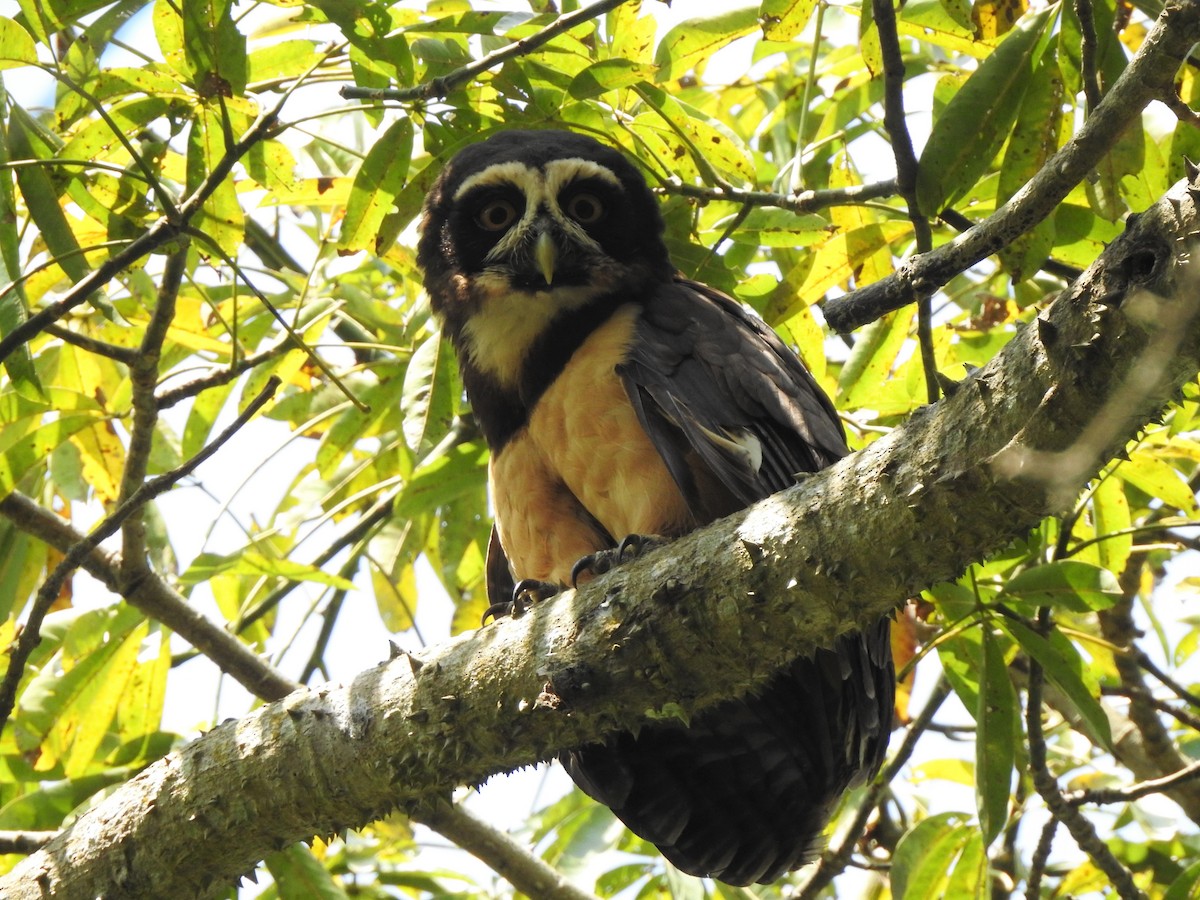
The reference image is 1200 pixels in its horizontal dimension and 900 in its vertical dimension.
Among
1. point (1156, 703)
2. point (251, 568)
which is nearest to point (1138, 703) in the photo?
point (1156, 703)

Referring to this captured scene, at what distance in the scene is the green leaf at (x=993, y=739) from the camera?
4.30 metres

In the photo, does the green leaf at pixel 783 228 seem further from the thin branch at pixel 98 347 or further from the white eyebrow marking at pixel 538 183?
the thin branch at pixel 98 347

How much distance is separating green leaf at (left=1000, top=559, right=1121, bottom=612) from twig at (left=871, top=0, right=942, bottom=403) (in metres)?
0.95

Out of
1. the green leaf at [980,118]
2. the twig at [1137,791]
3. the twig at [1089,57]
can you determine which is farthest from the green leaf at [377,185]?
the twig at [1137,791]

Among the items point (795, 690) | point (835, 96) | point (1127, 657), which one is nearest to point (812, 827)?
point (795, 690)

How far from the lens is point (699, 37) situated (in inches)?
183

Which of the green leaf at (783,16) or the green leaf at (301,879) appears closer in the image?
the green leaf at (783,16)

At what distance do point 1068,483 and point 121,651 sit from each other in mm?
4028

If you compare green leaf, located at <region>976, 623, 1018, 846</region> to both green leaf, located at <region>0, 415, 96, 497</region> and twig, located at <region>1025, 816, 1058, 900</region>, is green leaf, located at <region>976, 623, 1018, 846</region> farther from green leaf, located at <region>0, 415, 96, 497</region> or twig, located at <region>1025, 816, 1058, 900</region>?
green leaf, located at <region>0, 415, 96, 497</region>

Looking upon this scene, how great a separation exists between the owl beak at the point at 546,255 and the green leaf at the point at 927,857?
2625 millimetres

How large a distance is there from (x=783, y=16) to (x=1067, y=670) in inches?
94.0

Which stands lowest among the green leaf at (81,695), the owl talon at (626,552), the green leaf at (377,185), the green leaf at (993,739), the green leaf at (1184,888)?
the green leaf at (1184,888)

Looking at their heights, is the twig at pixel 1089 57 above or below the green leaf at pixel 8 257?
below

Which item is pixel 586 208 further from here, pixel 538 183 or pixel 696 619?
pixel 696 619
